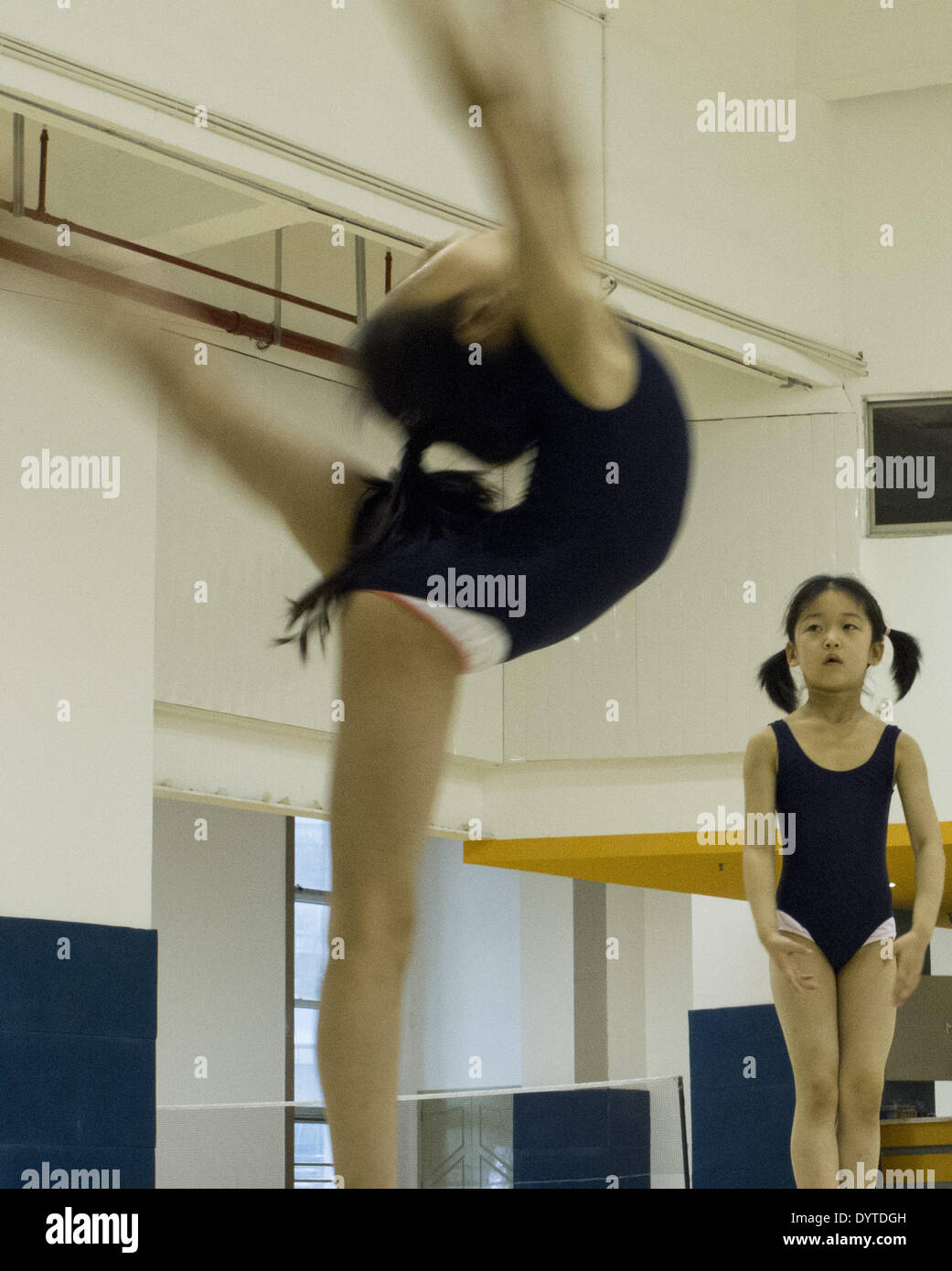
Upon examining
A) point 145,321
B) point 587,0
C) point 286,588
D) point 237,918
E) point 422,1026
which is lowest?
point 422,1026

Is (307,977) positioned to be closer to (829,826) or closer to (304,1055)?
(304,1055)

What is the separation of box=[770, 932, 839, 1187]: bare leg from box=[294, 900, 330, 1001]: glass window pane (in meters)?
11.4

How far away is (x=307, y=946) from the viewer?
1466 centimetres

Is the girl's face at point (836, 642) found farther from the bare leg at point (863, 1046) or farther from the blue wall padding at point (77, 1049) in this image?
the blue wall padding at point (77, 1049)

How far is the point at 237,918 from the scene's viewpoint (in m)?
13.6

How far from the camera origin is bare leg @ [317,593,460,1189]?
1260mm

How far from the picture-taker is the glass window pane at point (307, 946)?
47.3ft

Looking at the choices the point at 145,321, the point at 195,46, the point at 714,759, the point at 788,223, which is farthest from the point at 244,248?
the point at 145,321

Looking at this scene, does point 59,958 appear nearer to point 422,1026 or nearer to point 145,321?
point 145,321

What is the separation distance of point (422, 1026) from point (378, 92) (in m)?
10.9

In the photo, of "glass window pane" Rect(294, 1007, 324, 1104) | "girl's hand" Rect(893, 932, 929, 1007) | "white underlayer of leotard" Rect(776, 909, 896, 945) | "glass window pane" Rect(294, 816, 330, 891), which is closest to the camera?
"girl's hand" Rect(893, 932, 929, 1007)

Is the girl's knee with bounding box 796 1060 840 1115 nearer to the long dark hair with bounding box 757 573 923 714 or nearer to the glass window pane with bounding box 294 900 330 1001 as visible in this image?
the long dark hair with bounding box 757 573 923 714

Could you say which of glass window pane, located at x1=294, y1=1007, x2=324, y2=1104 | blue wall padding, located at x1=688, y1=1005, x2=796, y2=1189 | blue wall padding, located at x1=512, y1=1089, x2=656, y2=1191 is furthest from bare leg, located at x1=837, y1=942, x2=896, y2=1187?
glass window pane, located at x1=294, y1=1007, x2=324, y2=1104

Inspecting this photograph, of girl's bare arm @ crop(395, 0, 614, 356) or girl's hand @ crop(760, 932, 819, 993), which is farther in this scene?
A: girl's hand @ crop(760, 932, 819, 993)
